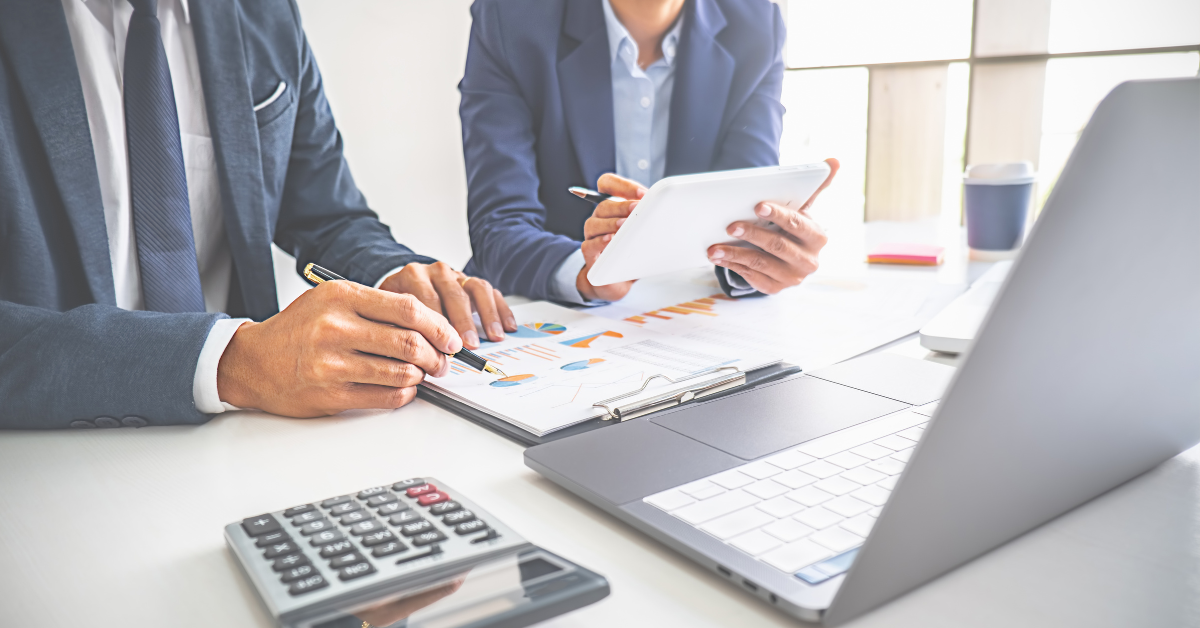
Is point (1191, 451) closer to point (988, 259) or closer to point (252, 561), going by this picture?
point (252, 561)

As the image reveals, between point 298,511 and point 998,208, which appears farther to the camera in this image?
point 998,208

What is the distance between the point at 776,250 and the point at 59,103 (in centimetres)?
92

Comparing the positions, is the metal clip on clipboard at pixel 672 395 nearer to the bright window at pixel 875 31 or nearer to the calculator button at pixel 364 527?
the calculator button at pixel 364 527

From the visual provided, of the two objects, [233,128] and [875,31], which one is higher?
[875,31]

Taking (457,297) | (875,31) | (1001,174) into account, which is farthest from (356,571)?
(875,31)

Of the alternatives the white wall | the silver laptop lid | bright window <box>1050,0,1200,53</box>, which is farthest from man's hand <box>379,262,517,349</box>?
bright window <box>1050,0,1200,53</box>

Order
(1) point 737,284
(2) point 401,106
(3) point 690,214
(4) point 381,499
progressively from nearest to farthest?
(4) point 381,499, (3) point 690,214, (1) point 737,284, (2) point 401,106

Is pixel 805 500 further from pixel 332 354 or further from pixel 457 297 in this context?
pixel 457 297

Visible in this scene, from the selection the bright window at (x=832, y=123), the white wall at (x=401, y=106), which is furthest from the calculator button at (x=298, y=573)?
the bright window at (x=832, y=123)

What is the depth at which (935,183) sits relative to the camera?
116 inches

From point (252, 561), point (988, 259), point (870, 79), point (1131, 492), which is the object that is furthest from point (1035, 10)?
point (252, 561)

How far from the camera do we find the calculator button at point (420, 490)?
46cm

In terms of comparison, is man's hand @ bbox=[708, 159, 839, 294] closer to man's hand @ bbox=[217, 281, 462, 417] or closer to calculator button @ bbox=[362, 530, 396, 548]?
man's hand @ bbox=[217, 281, 462, 417]

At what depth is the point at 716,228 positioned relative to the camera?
0.96 m
